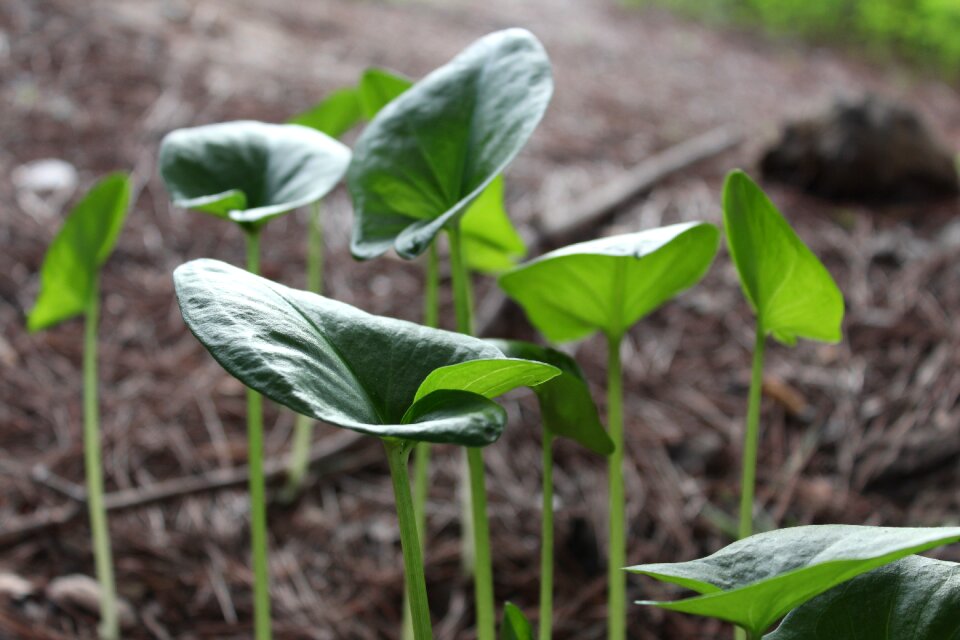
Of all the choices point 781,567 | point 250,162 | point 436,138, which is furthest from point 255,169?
point 781,567

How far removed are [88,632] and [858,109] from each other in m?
1.85

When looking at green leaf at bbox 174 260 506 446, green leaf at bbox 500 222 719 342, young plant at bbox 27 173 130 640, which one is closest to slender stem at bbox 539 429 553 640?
green leaf at bbox 500 222 719 342

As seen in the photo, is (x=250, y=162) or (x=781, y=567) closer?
(x=781, y=567)

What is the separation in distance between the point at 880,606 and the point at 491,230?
1.67 ft

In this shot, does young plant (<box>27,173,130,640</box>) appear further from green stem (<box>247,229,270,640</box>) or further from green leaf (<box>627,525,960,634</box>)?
green leaf (<box>627,525,960,634</box>)

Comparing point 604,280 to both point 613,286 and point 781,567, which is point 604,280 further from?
point 781,567

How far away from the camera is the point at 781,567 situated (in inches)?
18.2

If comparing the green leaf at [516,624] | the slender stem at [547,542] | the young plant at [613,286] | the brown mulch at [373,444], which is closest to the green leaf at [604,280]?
the young plant at [613,286]

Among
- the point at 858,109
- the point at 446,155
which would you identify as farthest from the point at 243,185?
the point at 858,109

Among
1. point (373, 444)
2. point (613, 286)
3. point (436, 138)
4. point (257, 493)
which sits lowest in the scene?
point (373, 444)

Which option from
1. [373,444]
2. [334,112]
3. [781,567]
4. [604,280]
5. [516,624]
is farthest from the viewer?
[373,444]

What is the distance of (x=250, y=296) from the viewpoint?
1.57 feet

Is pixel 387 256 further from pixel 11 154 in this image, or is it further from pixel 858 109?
pixel 858 109

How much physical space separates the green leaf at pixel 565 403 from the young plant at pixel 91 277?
509mm
